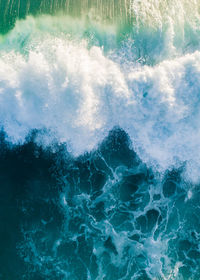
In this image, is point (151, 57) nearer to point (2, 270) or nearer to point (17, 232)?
point (17, 232)

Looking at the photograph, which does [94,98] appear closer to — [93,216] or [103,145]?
[103,145]

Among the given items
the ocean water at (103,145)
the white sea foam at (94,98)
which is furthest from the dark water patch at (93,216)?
the white sea foam at (94,98)

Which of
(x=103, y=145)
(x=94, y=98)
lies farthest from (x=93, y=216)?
(x=94, y=98)

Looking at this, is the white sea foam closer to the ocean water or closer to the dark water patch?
the ocean water

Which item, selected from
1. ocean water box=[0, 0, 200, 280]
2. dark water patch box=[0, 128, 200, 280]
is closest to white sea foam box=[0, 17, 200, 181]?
ocean water box=[0, 0, 200, 280]

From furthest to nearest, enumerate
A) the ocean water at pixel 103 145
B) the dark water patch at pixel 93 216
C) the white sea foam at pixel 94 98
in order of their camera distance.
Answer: the white sea foam at pixel 94 98, the ocean water at pixel 103 145, the dark water patch at pixel 93 216

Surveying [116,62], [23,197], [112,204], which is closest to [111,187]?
[112,204]

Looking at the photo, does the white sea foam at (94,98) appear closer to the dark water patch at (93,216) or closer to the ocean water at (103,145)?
the ocean water at (103,145)
